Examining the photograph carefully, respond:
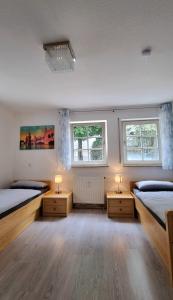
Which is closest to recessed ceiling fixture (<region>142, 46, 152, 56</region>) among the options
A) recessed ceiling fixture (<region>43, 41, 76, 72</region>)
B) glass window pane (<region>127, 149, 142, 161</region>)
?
recessed ceiling fixture (<region>43, 41, 76, 72</region>)

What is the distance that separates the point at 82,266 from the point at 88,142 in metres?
2.70

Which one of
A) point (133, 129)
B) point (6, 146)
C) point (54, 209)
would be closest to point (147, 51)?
point (133, 129)

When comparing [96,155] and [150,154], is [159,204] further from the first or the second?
[96,155]

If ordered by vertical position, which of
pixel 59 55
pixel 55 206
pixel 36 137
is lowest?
pixel 55 206

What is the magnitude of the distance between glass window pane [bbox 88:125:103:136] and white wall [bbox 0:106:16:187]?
1.85 metres

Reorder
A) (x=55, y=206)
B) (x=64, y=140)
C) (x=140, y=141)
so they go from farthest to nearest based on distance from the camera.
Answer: (x=140, y=141)
(x=64, y=140)
(x=55, y=206)

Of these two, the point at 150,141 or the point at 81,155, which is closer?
the point at 150,141

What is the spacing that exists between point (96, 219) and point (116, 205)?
456 millimetres

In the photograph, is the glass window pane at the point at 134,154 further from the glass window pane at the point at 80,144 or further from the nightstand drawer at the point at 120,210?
the nightstand drawer at the point at 120,210

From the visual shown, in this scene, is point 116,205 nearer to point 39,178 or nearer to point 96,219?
point 96,219

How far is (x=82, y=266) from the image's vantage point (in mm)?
1819

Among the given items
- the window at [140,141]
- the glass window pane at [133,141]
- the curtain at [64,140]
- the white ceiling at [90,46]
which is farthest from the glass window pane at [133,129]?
the curtain at [64,140]

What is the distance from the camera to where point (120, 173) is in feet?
12.7

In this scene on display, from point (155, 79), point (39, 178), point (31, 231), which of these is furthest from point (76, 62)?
point (39, 178)
